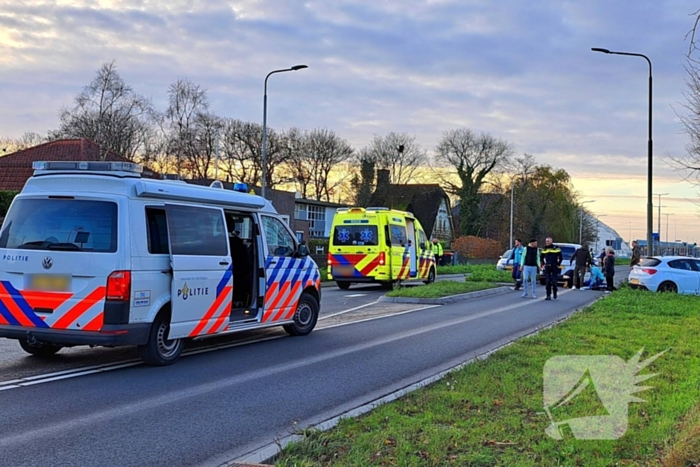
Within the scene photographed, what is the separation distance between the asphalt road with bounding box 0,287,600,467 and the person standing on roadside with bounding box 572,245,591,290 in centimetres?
1461

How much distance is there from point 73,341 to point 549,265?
1526 centimetres

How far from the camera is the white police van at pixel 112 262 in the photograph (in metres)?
8.30

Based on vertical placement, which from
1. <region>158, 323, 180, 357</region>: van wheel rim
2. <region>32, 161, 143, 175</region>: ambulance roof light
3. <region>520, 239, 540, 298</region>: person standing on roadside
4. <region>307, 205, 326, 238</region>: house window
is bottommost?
<region>158, 323, 180, 357</region>: van wheel rim

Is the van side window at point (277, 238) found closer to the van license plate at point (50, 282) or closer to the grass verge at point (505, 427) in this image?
the van license plate at point (50, 282)

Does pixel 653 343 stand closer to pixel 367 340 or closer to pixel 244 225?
pixel 367 340

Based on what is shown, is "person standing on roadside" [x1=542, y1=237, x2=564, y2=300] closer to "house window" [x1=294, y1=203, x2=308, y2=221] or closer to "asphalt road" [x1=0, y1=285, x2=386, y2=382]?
"asphalt road" [x1=0, y1=285, x2=386, y2=382]

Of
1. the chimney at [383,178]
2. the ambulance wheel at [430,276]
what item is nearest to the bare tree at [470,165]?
the chimney at [383,178]

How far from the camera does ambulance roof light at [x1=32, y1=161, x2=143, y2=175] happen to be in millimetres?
8906

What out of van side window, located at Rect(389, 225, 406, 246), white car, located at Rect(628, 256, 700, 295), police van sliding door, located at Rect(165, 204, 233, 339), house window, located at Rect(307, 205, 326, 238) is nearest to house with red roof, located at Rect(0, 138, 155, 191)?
van side window, located at Rect(389, 225, 406, 246)

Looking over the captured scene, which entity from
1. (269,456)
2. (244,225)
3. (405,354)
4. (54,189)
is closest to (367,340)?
(405,354)

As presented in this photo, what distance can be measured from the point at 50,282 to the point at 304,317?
476cm

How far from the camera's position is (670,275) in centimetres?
2286

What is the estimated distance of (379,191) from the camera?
68.5m

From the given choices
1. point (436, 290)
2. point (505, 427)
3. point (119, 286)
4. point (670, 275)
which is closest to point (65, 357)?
point (119, 286)
